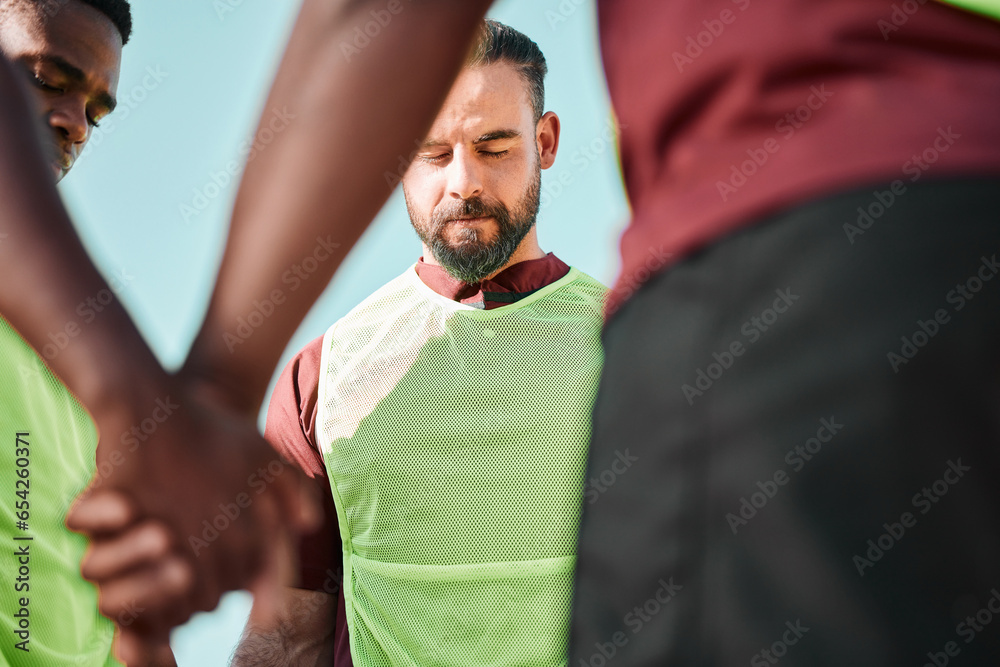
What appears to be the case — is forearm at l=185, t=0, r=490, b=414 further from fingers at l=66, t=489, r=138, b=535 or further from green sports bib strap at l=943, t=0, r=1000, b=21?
green sports bib strap at l=943, t=0, r=1000, b=21

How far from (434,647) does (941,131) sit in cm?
133

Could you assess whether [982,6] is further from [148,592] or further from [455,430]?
[455,430]

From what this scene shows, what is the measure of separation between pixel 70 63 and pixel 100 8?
0.27 metres

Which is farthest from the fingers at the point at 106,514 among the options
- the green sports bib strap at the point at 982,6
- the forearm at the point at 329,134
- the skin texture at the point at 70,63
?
the skin texture at the point at 70,63

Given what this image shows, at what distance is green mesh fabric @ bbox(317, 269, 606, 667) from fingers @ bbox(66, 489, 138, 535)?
1.07 m

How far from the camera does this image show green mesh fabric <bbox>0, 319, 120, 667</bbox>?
1.06m

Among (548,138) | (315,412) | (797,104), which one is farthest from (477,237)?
(797,104)

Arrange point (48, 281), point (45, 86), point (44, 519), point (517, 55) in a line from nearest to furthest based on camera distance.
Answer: point (48, 281) < point (44, 519) < point (45, 86) < point (517, 55)

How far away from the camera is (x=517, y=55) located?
1981 mm

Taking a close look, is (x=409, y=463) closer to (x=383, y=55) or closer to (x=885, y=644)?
(x=383, y=55)

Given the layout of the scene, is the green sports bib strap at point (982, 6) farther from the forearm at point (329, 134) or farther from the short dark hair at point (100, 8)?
the short dark hair at point (100, 8)

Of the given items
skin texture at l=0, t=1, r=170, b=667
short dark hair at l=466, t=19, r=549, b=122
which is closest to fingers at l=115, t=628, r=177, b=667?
skin texture at l=0, t=1, r=170, b=667

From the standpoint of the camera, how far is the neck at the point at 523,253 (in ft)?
5.94

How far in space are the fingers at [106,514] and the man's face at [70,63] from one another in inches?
39.7
